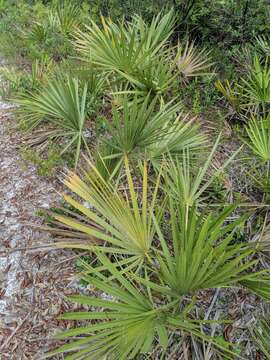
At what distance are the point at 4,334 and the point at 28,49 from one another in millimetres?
3858

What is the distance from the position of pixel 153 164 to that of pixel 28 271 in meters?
1.26

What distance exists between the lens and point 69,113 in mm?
3135

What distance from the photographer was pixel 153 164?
2854 mm

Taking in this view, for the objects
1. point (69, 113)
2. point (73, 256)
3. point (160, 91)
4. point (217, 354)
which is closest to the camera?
point (217, 354)

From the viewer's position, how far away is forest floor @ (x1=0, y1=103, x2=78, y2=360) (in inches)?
87.4

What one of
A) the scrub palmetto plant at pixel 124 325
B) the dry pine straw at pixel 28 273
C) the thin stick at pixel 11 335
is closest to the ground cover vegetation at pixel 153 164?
the scrub palmetto plant at pixel 124 325

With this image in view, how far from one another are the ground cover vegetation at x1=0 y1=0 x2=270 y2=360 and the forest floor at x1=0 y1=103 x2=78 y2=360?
0.14 meters

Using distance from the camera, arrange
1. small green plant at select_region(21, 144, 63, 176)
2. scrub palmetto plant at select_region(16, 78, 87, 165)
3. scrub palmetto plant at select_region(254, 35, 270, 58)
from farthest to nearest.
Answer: scrub palmetto plant at select_region(254, 35, 270, 58)
small green plant at select_region(21, 144, 63, 176)
scrub palmetto plant at select_region(16, 78, 87, 165)

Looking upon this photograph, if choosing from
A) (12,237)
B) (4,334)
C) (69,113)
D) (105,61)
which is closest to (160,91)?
(105,61)

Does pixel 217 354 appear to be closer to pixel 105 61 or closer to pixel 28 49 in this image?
pixel 105 61

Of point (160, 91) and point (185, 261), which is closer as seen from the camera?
point (185, 261)

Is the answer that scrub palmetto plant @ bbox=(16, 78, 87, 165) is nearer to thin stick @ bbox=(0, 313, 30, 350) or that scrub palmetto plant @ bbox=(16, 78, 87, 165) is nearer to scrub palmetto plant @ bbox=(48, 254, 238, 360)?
thin stick @ bbox=(0, 313, 30, 350)

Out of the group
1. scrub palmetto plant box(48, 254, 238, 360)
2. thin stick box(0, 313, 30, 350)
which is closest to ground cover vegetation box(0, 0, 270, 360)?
scrub palmetto plant box(48, 254, 238, 360)

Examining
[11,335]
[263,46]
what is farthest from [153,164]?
→ [263,46]
